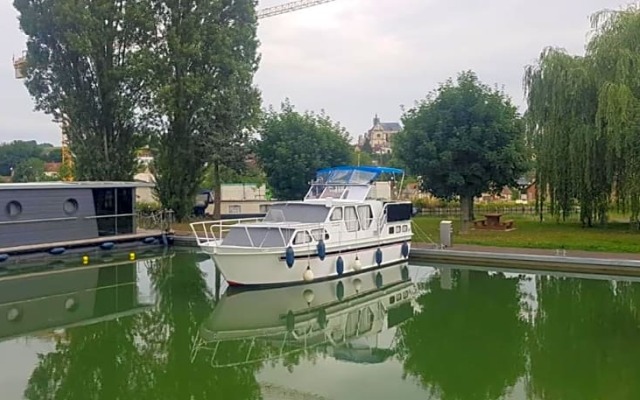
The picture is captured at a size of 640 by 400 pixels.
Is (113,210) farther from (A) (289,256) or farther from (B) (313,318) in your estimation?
(B) (313,318)

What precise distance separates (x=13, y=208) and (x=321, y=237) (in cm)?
998

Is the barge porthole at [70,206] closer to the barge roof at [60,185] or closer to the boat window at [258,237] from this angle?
the barge roof at [60,185]

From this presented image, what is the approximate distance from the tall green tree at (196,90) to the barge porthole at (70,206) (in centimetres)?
649

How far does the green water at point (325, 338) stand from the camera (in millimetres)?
7883

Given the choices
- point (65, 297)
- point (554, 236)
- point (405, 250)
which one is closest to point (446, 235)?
point (405, 250)

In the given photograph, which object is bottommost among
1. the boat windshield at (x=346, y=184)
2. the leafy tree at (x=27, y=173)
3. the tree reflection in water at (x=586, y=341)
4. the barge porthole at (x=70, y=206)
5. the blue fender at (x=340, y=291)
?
the tree reflection in water at (x=586, y=341)

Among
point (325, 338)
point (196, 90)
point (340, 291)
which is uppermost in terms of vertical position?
point (196, 90)

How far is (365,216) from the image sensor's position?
54.6 ft

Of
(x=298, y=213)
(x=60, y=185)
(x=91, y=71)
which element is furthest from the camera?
(x=91, y=71)

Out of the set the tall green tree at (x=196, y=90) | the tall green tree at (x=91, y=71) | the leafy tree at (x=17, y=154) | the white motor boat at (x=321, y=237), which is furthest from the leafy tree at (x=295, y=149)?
the leafy tree at (x=17, y=154)

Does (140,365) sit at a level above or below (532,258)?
below

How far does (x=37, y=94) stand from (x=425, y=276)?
18971 mm

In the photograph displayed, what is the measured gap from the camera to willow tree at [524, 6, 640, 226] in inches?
712

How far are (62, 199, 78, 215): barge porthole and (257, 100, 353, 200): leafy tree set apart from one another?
9097 mm
